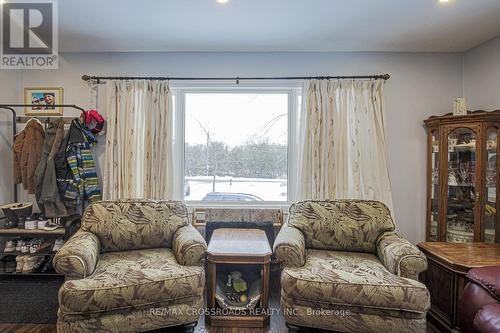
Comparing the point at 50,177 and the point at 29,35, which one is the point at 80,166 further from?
the point at 29,35

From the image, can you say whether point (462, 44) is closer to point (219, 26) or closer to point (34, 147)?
point (219, 26)

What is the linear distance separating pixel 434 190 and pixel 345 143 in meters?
1.02

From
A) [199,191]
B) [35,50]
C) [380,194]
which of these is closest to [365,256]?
[380,194]

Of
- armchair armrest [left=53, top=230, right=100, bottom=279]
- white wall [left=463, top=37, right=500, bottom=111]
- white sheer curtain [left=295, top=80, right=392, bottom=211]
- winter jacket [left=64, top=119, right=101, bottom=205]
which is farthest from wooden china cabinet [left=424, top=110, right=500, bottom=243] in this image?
winter jacket [left=64, top=119, right=101, bottom=205]

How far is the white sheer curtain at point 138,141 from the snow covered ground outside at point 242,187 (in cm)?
35

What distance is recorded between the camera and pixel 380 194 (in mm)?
3088

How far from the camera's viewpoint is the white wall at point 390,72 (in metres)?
3.19

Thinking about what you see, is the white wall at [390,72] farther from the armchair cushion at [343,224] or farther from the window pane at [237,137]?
the armchair cushion at [343,224]

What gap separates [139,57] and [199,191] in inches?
65.0

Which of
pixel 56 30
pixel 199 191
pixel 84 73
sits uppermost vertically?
pixel 56 30

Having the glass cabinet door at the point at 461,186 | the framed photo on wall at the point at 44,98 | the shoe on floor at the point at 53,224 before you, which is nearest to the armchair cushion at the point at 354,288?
the glass cabinet door at the point at 461,186

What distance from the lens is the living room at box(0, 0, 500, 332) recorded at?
6.68 feet

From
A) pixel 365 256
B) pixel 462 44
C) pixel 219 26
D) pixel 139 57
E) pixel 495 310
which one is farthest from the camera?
pixel 139 57

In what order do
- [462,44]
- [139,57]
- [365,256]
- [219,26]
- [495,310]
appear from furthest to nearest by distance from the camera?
[139,57], [462,44], [219,26], [365,256], [495,310]
